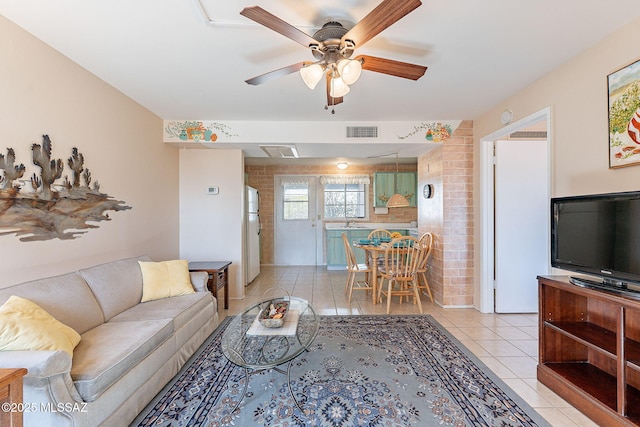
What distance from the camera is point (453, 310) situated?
3.50 m

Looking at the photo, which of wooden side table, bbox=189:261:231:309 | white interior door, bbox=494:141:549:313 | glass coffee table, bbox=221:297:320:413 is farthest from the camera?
white interior door, bbox=494:141:549:313

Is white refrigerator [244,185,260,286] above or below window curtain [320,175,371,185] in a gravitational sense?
below

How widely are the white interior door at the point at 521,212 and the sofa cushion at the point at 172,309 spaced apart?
3.38 m

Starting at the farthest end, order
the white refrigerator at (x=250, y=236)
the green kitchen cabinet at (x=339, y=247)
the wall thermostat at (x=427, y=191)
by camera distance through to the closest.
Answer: the green kitchen cabinet at (x=339, y=247), the white refrigerator at (x=250, y=236), the wall thermostat at (x=427, y=191)

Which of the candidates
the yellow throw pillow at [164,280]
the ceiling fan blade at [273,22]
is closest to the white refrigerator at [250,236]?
the yellow throw pillow at [164,280]

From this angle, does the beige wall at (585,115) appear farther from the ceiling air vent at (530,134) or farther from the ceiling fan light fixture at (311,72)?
the ceiling fan light fixture at (311,72)

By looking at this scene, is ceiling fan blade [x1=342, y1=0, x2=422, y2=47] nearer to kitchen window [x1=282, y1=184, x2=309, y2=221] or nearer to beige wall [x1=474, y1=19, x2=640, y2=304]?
beige wall [x1=474, y1=19, x2=640, y2=304]

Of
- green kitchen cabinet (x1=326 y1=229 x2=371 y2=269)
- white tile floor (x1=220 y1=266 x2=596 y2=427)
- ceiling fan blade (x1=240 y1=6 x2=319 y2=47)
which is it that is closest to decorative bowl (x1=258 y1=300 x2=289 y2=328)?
white tile floor (x1=220 y1=266 x2=596 y2=427)

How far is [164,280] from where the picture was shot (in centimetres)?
264

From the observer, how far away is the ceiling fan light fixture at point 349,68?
1592 mm

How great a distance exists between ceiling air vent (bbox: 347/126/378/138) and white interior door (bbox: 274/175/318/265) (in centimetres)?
289

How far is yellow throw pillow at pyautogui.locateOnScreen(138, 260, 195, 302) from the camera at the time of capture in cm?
256

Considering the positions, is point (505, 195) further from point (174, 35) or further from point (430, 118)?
point (174, 35)

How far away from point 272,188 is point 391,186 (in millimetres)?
2731
